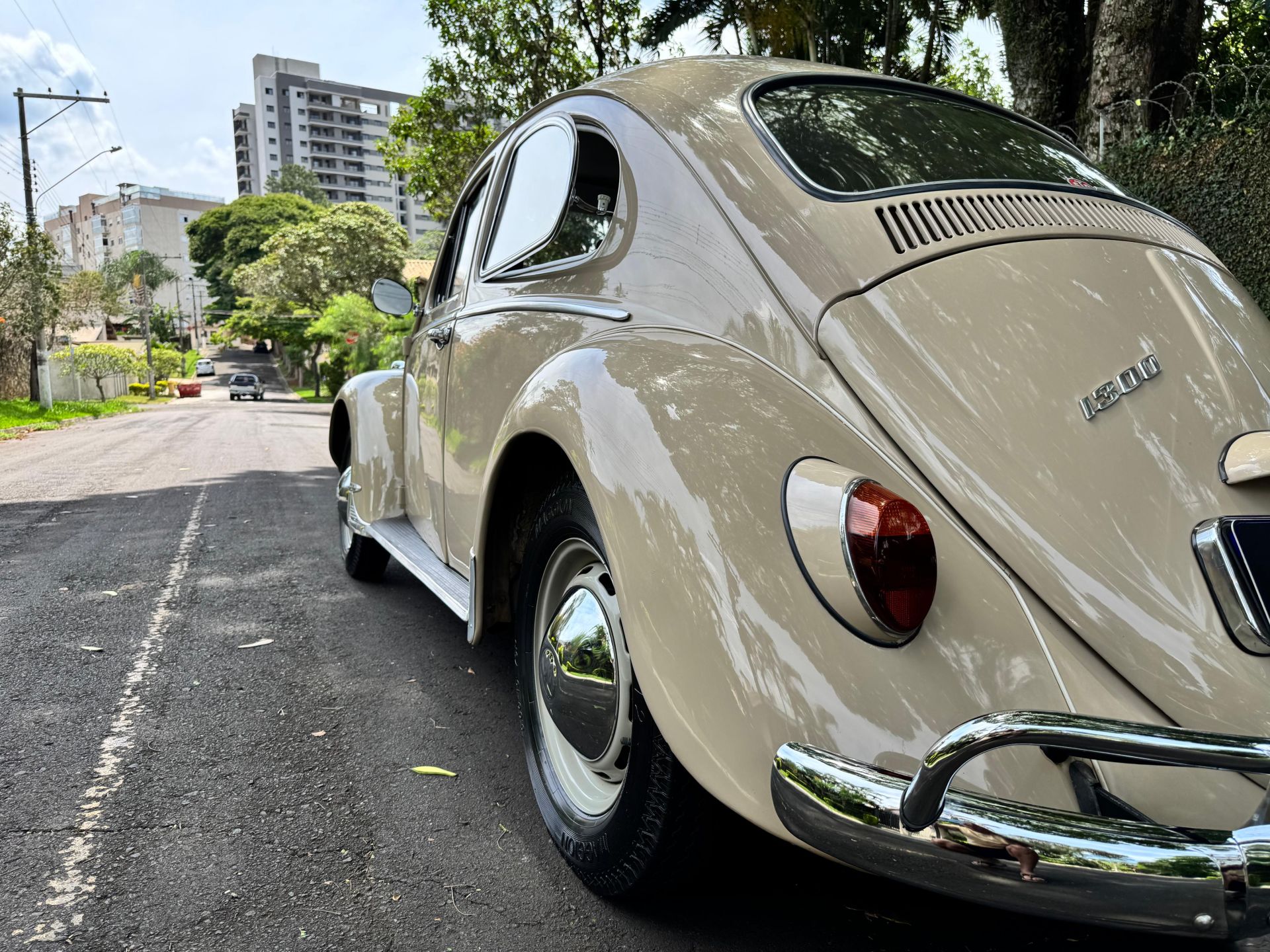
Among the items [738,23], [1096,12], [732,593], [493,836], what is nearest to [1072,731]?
[732,593]

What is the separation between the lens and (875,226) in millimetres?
1971

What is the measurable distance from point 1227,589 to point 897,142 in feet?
4.56

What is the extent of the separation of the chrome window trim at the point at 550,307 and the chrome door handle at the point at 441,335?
10cm

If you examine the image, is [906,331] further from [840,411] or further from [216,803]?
[216,803]

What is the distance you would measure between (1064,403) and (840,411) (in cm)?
40

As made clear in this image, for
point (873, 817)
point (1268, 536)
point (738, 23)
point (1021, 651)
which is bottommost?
point (873, 817)

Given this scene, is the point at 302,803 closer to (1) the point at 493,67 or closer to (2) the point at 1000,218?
(2) the point at 1000,218

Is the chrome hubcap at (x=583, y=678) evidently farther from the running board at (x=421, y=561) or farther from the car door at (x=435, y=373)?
the car door at (x=435, y=373)

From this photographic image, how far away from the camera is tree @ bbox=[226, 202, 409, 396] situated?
159 feet

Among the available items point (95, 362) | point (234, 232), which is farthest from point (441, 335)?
point (234, 232)

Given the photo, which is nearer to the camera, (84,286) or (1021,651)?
(1021,651)

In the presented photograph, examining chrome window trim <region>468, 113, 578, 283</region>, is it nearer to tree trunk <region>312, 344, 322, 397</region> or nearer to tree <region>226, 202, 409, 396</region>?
tree <region>226, 202, 409, 396</region>

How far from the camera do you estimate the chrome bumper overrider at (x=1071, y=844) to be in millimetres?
1119

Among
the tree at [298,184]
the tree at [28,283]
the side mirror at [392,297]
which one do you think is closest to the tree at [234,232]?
the tree at [298,184]
